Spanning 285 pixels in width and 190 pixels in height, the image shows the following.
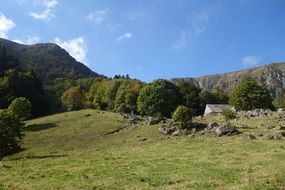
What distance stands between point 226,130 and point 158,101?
133 ft

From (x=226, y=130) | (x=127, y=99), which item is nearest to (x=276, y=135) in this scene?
(x=226, y=130)

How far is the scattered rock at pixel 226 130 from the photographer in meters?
57.6

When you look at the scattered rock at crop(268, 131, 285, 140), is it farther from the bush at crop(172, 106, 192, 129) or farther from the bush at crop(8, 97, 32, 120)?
the bush at crop(8, 97, 32, 120)

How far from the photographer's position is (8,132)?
5866 centimetres

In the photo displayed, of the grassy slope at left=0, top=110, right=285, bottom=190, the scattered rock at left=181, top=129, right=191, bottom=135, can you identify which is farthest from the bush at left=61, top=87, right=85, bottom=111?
the scattered rock at left=181, top=129, right=191, bottom=135

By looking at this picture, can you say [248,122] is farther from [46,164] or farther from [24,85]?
[24,85]

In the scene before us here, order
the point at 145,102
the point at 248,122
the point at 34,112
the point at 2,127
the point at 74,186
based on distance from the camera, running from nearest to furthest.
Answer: the point at 74,186, the point at 2,127, the point at 248,122, the point at 145,102, the point at 34,112

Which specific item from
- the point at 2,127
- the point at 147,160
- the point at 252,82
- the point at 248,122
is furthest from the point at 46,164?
the point at 252,82

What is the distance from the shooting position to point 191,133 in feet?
204

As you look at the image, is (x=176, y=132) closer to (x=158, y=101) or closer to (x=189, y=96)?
(x=158, y=101)

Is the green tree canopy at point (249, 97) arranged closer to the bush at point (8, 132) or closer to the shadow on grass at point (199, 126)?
the shadow on grass at point (199, 126)

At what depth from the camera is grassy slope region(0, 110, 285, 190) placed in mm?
28547

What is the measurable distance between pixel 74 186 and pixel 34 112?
335ft

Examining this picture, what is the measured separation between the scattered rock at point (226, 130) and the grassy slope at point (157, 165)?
1.68 meters
